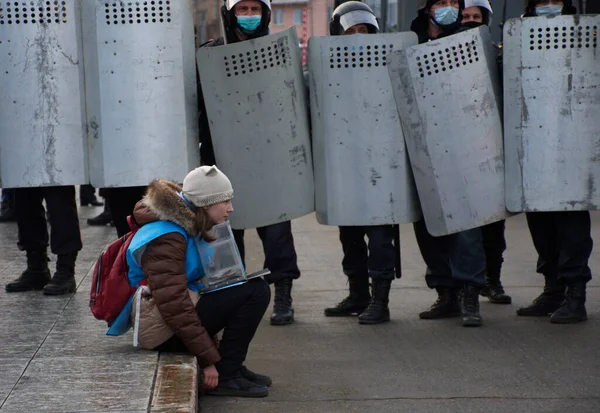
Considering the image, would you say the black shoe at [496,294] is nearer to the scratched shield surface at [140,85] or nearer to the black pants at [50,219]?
the scratched shield surface at [140,85]

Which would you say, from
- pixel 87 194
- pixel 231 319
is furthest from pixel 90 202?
pixel 231 319

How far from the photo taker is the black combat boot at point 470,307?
6.97 m

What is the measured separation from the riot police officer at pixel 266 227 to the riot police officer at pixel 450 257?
83 cm

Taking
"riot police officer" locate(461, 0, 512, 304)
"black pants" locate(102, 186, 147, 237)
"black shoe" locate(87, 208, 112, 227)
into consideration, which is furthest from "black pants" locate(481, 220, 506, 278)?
Answer: "black shoe" locate(87, 208, 112, 227)

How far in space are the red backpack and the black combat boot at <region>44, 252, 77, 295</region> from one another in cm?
180

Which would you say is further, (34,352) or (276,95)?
(276,95)

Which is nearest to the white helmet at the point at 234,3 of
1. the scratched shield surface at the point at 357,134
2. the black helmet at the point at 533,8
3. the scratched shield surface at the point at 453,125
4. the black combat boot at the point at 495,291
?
the scratched shield surface at the point at 357,134

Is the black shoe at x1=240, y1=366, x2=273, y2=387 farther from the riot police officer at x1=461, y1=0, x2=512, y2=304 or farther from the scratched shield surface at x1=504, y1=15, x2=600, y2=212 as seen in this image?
the riot police officer at x1=461, y1=0, x2=512, y2=304

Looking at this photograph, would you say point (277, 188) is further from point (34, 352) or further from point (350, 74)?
point (34, 352)

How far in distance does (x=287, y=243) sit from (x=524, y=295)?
6.22ft

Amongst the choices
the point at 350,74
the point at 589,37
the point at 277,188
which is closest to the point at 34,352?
the point at 277,188

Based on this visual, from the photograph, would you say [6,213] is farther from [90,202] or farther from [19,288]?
[19,288]

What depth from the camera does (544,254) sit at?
Result: 752 centimetres

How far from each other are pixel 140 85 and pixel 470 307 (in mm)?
2276
